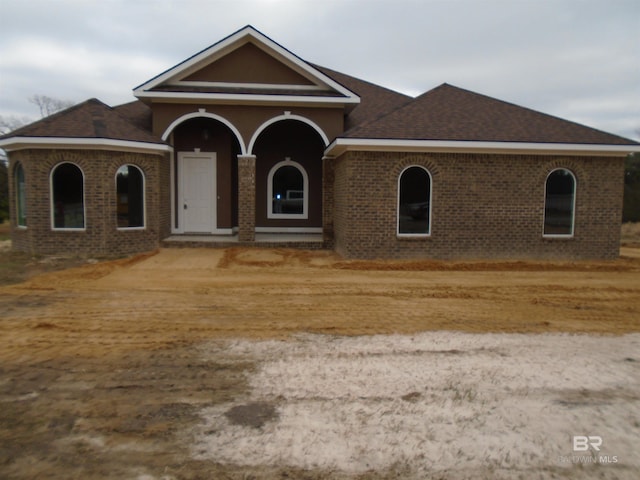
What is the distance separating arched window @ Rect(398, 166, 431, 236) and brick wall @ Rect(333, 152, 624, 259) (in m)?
0.16

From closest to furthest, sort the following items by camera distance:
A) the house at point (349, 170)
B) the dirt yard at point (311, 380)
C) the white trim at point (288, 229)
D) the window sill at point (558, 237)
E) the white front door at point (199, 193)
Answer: the dirt yard at point (311, 380)
the house at point (349, 170)
the window sill at point (558, 237)
the white front door at point (199, 193)
the white trim at point (288, 229)

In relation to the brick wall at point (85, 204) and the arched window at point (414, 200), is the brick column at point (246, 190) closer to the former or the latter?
the brick wall at point (85, 204)

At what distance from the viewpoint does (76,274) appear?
1114 cm

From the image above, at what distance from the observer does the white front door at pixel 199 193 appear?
663 inches

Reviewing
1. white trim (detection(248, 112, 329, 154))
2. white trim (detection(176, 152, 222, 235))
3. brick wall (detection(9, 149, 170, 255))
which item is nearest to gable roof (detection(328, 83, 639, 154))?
white trim (detection(248, 112, 329, 154))

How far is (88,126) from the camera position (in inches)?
534

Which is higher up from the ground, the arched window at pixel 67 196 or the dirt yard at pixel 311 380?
the arched window at pixel 67 196

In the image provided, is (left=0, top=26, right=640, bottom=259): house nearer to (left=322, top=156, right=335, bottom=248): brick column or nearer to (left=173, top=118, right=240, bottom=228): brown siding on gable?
(left=322, top=156, right=335, bottom=248): brick column

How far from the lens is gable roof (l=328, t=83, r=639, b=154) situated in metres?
13.0

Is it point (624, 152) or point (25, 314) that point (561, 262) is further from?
point (25, 314)

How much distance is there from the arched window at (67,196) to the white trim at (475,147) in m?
6.72

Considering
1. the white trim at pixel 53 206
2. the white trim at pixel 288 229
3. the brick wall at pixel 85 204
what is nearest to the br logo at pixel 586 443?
the brick wall at pixel 85 204

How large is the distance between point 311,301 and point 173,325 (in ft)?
8.21

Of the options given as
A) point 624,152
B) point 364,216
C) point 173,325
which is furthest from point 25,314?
point 624,152
